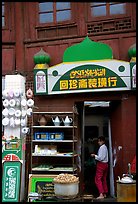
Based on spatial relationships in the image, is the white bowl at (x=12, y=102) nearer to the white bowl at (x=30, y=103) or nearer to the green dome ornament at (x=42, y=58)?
the white bowl at (x=30, y=103)

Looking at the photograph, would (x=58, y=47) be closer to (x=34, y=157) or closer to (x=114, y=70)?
(x=114, y=70)

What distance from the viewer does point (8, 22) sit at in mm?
8883

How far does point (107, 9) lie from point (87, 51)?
1281 mm

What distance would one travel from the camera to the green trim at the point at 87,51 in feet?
26.1

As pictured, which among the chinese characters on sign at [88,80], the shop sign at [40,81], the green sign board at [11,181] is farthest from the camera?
the shop sign at [40,81]

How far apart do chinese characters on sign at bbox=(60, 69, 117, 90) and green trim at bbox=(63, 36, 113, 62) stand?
346mm

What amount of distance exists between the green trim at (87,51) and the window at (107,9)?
867 millimetres

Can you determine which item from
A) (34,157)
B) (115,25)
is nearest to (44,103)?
(34,157)

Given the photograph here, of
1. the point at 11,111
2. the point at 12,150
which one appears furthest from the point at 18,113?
the point at 12,150

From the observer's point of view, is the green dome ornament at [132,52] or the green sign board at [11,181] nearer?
the green sign board at [11,181]

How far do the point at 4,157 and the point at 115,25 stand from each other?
166 inches

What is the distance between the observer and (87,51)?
8.04 metres

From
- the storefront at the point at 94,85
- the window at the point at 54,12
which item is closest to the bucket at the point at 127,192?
the storefront at the point at 94,85

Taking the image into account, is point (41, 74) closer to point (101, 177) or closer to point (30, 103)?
point (30, 103)
